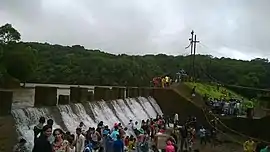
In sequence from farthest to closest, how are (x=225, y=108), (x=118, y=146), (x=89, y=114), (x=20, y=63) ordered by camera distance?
(x=20, y=63), (x=225, y=108), (x=89, y=114), (x=118, y=146)

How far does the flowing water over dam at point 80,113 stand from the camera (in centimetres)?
1602

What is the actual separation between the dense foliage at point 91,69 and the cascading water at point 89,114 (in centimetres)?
1586

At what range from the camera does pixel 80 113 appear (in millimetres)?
21422

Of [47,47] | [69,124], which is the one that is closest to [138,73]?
[47,47]

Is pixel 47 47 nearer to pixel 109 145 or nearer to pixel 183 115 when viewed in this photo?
pixel 183 115

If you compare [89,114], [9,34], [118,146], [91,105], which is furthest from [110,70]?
[118,146]

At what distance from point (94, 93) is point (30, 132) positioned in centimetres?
1072

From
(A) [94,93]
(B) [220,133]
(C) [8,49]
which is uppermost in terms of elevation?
(C) [8,49]

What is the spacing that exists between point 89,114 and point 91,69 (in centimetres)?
4081

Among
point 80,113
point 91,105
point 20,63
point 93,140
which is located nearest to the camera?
point 93,140

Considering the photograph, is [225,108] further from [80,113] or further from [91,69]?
[91,69]

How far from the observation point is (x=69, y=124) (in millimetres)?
19328

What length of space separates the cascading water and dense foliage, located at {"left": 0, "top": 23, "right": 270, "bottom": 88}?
624 inches

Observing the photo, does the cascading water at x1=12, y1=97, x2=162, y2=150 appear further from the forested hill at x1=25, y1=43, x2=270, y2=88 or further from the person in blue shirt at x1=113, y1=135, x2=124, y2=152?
the forested hill at x1=25, y1=43, x2=270, y2=88
